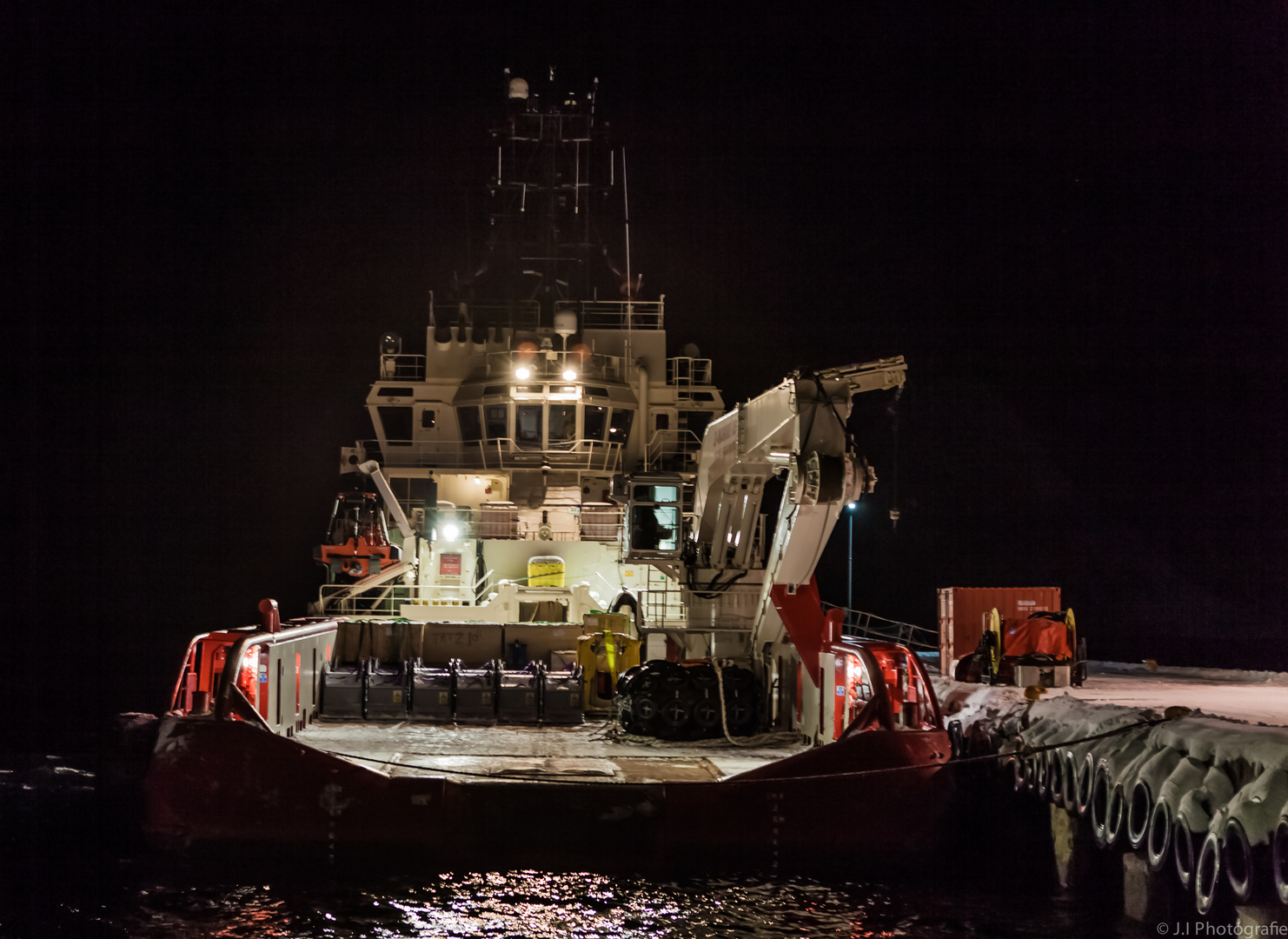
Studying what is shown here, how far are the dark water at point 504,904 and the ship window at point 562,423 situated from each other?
10.5 metres

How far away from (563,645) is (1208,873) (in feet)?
31.3

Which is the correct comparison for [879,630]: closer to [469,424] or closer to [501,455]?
[469,424]

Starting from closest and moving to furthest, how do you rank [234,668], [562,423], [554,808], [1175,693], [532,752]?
[554,808], [234,668], [532,752], [1175,693], [562,423]

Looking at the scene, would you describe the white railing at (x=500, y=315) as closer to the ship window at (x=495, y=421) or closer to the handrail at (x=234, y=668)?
the ship window at (x=495, y=421)

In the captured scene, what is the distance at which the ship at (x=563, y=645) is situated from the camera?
990cm

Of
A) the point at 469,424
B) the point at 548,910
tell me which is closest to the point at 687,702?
the point at 548,910

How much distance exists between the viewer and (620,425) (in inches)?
827

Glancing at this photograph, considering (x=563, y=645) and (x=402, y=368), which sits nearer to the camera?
(x=563, y=645)

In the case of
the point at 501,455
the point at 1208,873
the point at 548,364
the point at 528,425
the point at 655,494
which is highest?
the point at 548,364

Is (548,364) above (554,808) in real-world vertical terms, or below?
above

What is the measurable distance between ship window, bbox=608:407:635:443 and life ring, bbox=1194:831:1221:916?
13829mm

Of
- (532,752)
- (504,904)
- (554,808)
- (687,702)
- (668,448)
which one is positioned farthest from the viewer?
(668,448)

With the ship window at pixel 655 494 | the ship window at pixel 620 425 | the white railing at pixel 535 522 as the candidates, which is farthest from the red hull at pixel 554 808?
the ship window at pixel 620 425

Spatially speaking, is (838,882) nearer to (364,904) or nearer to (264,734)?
(364,904)
